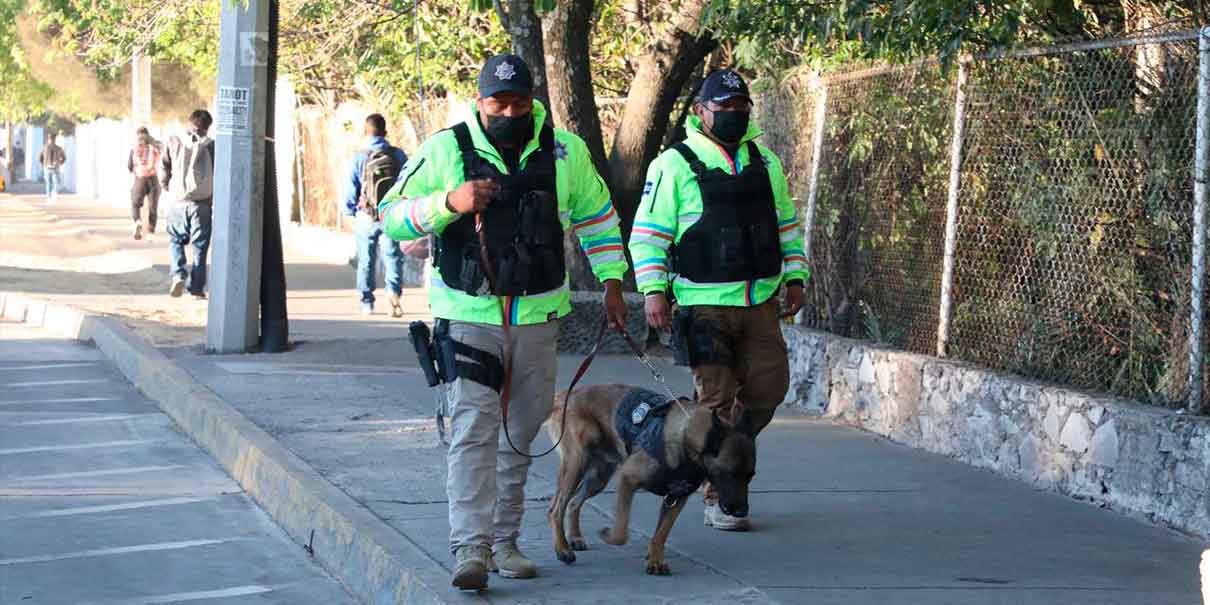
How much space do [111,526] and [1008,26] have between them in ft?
15.8

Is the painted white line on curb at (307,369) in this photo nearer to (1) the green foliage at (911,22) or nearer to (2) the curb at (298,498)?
(2) the curb at (298,498)

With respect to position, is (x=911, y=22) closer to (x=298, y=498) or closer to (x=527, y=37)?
(x=298, y=498)

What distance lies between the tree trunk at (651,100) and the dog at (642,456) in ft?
24.5

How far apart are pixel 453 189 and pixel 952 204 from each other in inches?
174

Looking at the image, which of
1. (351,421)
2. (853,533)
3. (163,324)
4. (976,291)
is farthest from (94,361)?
(853,533)

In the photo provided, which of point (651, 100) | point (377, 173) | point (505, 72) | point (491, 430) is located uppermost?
point (651, 100)

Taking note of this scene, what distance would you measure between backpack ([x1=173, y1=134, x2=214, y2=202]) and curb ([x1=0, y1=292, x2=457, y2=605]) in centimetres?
369

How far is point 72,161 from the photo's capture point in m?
78.2

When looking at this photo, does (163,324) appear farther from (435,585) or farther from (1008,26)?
(435,585)

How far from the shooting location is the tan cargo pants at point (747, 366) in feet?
23.7

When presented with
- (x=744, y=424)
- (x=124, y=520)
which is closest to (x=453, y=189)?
(x=744, y=424)

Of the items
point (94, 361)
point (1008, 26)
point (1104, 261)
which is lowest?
point (94, 361)

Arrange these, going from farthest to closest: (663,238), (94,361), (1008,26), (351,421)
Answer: (94,361), (351,421), (1008,26), (663,238)

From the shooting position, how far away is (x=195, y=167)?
1716 centimetres
